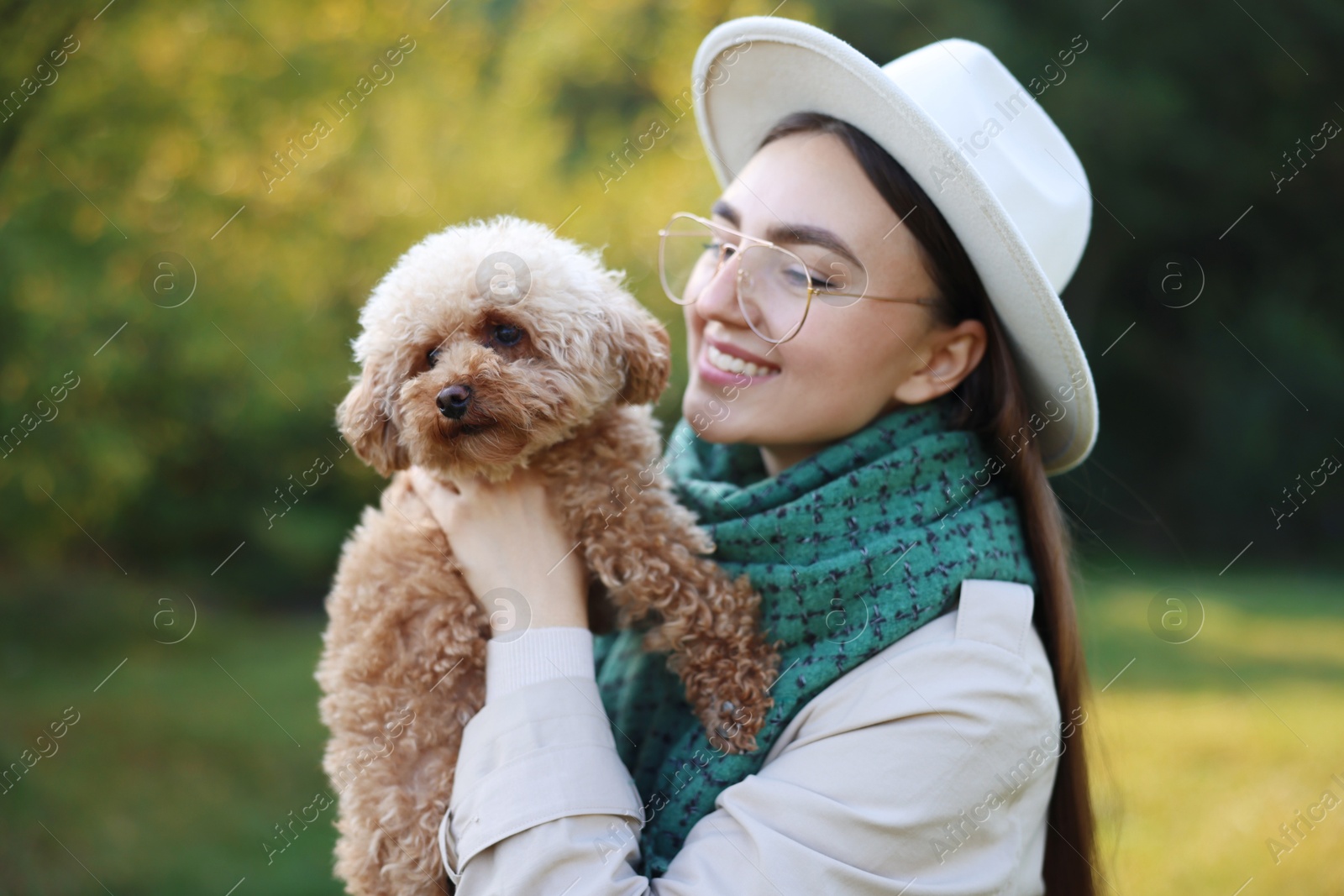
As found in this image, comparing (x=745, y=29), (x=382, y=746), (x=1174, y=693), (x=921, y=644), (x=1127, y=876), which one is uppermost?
(x=745, y=29)

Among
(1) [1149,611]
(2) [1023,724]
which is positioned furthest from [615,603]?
(1) [1149,611]

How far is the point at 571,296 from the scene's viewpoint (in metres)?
2.14

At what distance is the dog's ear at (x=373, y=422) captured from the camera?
2113mm

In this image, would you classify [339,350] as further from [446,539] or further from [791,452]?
[791,452]

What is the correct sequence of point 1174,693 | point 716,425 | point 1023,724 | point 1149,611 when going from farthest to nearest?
point 1149,611
point 1174,693
point 716,425
point 1023,724

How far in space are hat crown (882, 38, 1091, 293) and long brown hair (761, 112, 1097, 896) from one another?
0.08 m

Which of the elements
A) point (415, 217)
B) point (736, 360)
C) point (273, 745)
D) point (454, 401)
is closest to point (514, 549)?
point (454, 401)

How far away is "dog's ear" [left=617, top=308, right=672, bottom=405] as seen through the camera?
218 centimetres

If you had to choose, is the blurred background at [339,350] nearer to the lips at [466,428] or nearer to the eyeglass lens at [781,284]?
the eyeglass lens at [781,284]

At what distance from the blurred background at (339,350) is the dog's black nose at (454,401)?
1.53 metres

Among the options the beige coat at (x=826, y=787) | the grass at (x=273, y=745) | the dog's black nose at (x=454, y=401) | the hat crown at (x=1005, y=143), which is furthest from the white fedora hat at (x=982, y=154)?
the dog's black nose at (x=454, y=401)

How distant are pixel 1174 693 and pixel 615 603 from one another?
5981 mm

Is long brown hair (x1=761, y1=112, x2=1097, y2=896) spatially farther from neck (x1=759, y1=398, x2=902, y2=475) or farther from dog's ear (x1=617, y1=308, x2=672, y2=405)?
dog's ear (x1=617, y1=308, x2=672, y2=405)

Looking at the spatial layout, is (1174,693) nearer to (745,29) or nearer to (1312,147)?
(745,29)
